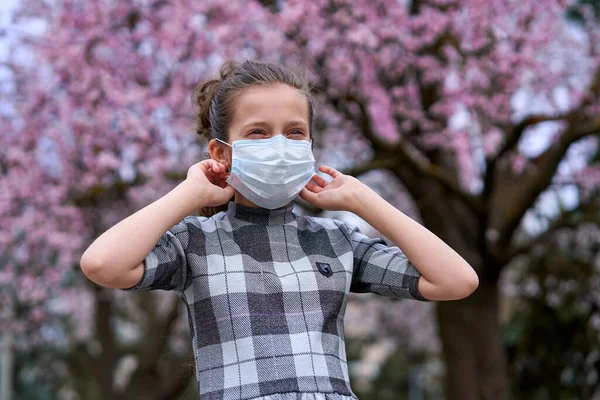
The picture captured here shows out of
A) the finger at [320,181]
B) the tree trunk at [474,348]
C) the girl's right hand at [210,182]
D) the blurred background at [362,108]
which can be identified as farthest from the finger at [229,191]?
the tree trunk at [474,348]

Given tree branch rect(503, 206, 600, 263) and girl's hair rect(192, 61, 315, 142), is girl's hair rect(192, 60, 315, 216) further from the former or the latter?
tree branch rect(503, 206, 600, 263)

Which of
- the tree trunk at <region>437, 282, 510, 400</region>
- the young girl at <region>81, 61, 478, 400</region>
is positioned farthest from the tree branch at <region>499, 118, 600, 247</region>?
the young girl at <region>81, 61, 478, 400</region>

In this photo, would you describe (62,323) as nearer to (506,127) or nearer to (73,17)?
(73,17)

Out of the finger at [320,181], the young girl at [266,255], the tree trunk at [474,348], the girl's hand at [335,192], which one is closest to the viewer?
the young girl at [266,255]

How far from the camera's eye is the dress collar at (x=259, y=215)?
7.02ft

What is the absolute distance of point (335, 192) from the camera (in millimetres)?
2189

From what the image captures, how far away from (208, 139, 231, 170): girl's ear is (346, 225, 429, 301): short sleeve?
37 centimetres

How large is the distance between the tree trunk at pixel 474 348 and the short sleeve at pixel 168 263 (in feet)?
18.8

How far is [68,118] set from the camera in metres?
7.40

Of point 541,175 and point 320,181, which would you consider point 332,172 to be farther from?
point 541,175

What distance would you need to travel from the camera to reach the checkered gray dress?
1.92m

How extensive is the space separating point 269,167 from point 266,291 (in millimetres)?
311

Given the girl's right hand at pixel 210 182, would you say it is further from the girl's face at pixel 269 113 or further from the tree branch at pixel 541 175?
the tree branch at pixel 541 175

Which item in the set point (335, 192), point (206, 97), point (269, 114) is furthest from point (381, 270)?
point (206, 97)
